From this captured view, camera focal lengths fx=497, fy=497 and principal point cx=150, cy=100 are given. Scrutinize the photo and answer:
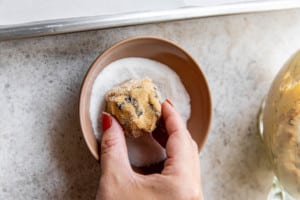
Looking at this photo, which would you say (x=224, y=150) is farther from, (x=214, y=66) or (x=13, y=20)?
(x=13, y=20)

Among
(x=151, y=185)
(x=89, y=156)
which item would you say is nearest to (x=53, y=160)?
(x=89, y=156)

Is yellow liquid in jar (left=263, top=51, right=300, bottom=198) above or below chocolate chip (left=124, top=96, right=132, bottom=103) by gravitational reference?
below

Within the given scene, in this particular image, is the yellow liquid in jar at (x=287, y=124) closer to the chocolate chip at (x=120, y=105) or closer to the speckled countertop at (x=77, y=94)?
the speckled countertop at (x=77, y=94)

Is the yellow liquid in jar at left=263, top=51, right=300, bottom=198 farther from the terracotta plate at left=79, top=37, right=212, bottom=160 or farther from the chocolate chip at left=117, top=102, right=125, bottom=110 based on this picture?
the chocolate chip at left=117, top=102, right=125, bottom=110

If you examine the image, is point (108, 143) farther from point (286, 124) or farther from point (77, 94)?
point (286, 124)

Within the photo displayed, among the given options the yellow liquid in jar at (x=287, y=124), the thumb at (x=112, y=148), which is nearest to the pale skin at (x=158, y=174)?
the thumb at (x=112, y=148)

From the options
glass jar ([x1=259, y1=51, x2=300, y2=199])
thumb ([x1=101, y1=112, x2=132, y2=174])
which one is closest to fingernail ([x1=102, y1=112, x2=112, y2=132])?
thumb ([x1=101, y1=112, x2=132, y2=174])
